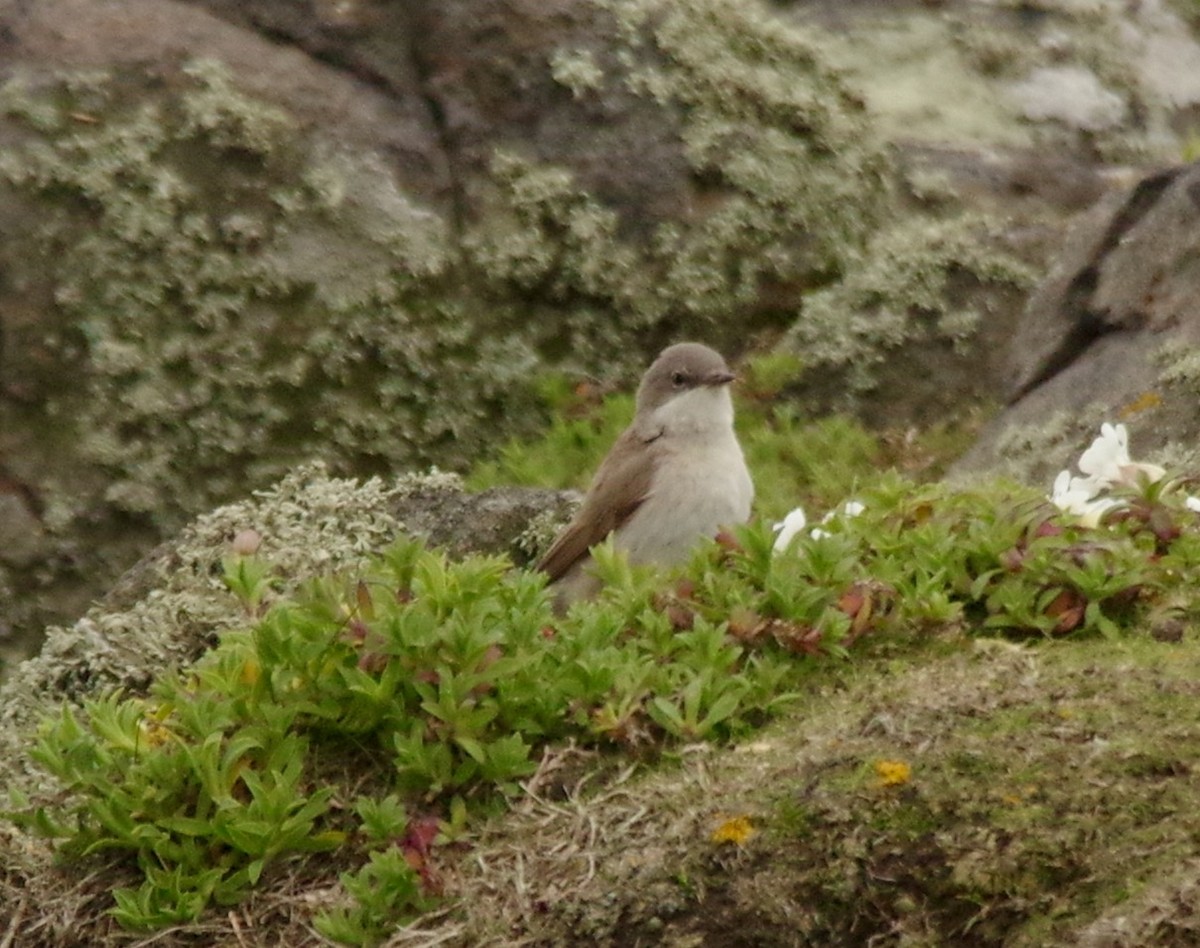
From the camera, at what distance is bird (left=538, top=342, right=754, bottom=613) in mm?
7777

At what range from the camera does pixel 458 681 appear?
4.33 m

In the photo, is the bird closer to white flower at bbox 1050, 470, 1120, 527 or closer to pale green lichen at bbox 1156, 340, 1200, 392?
pale green lichen at bbox 1156, 340, 1200, 392

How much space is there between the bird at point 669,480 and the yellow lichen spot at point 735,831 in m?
3.37

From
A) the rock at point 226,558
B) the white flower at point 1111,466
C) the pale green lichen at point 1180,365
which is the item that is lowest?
the rock at point 226,558

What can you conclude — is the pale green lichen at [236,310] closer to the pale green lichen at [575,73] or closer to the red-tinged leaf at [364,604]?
the pale green lichen at [575,73]

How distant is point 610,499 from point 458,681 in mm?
3638

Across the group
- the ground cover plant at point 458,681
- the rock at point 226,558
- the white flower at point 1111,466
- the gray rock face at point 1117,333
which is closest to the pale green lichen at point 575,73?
the gray rock face at point 1117,333

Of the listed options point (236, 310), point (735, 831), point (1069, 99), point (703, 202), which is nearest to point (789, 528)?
point (735, 831)

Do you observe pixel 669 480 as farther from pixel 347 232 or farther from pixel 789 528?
pixel 347 232

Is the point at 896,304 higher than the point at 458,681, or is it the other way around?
the point at 458,681

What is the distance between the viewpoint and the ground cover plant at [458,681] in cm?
423

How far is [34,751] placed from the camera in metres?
4.36

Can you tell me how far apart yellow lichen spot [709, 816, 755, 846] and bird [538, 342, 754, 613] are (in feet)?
11.0

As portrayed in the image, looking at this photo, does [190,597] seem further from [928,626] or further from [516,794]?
[928,626]
